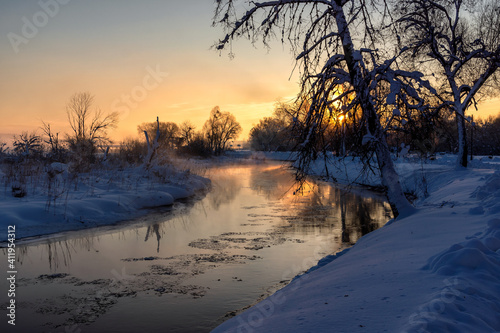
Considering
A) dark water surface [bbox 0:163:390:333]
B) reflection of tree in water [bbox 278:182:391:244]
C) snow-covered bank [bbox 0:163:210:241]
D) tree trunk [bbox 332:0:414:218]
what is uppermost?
tree trunk [bbox 332:0:414:218]

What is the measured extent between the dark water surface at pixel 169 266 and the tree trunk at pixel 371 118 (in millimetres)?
1997

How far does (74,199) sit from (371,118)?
37.7 ft

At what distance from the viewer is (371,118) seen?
8406 millimetres

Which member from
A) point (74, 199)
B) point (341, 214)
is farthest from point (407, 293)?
point (74, 199)

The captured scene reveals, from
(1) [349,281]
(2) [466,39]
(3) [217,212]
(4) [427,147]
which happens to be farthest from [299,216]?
(2) [466,39]

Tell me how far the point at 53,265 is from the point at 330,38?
799 cm

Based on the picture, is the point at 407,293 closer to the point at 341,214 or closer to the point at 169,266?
the point at 169,266

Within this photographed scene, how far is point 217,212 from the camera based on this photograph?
→ 15.4 m

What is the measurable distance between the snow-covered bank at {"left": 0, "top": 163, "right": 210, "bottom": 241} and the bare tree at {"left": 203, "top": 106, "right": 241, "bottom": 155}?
63.7m

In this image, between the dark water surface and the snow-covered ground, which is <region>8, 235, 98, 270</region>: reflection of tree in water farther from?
the snow-covered ground

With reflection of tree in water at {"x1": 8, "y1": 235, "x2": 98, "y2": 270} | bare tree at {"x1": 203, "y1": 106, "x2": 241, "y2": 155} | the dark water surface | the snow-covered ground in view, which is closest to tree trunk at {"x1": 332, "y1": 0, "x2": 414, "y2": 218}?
the dark water surface

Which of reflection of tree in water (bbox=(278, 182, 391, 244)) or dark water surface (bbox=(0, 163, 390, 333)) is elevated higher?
reflection of tree in water (bbox=(278, 182, 391, 244))

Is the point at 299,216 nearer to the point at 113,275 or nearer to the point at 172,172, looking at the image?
the point at 113,275

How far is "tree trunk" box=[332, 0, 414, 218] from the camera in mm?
7879
